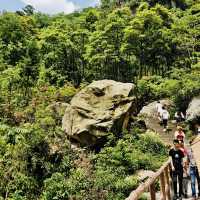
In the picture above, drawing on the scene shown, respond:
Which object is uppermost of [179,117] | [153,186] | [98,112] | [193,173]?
[153,186]

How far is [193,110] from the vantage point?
83.1 feet

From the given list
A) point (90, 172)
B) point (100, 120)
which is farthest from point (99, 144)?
point (90, 172)

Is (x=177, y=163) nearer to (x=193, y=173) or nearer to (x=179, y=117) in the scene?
(x=193, y=173)

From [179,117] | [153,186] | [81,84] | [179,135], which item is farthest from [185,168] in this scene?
[81,84]

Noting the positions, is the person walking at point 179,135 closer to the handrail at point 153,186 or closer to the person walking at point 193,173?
the handrail at point 153,186

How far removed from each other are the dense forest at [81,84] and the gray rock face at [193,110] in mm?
962

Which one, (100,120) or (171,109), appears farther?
(171,109)

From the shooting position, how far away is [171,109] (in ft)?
91.8

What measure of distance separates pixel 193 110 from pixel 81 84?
443 inches

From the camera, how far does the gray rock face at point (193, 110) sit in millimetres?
24859

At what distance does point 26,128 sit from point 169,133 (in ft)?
26.4

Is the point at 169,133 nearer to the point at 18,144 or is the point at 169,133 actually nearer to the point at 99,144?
the point at 99,144

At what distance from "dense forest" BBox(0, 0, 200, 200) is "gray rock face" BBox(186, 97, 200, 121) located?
37.9 inches

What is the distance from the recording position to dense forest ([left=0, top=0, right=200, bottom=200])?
62.1 feet
